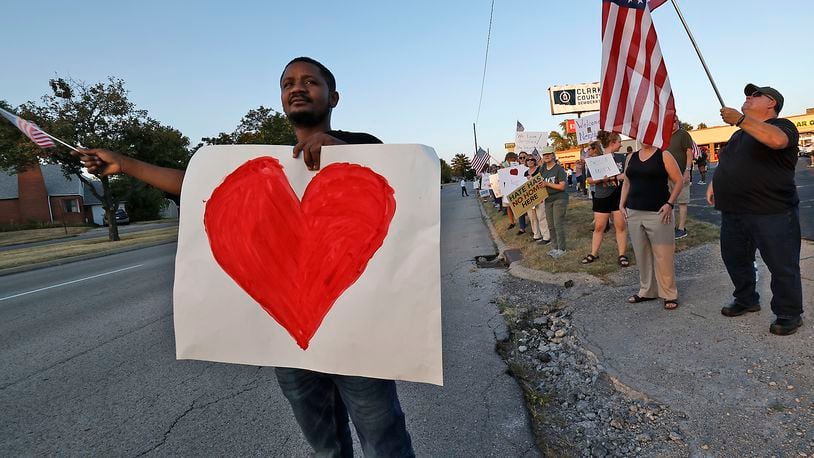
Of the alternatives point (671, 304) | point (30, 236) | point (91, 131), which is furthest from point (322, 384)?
point (30, 236)

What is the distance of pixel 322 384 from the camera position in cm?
160

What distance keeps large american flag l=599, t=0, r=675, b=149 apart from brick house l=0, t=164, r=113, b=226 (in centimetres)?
5220

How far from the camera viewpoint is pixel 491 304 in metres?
4.82

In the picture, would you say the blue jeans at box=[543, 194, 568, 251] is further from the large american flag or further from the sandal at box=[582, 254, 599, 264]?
the large american flag

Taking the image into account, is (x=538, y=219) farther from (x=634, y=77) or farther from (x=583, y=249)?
(x=634, y=77)

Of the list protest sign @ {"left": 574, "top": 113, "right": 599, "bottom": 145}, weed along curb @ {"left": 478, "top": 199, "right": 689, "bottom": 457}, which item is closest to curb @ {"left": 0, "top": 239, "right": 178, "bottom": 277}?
weed along curb @ {"left": 478, "top": 199, "right": 689, "bottom": 457}

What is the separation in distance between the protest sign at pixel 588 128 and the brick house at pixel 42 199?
47.9 meters

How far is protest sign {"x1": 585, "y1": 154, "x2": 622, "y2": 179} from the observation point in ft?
18.2

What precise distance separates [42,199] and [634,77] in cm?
5813

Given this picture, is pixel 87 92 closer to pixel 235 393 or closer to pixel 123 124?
pixel 123 124

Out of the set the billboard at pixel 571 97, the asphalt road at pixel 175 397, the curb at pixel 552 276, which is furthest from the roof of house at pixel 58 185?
the curb at pixel 552 276

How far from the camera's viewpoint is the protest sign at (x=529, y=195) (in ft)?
23.2

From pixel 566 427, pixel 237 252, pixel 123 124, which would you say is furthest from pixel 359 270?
pixel 123 124

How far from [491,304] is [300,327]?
3617 mm
